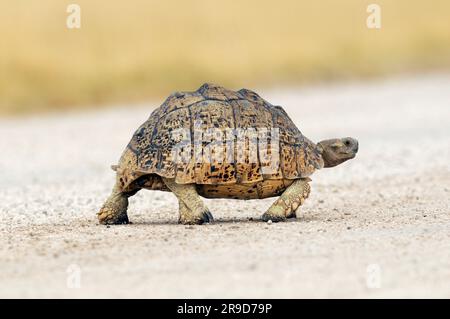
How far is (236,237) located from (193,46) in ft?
71.3

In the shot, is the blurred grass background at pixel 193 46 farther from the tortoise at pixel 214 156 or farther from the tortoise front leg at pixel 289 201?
the tortoise front leg at pixel 289 201

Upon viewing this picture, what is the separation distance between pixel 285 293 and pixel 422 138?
40.8 feet

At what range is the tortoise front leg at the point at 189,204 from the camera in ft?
32.5

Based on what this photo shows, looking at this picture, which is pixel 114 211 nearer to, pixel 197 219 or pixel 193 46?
pixel 197 219

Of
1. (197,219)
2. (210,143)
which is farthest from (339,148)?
(197,219)

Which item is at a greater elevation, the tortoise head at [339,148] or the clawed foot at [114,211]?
the tortoise head at [339,148]

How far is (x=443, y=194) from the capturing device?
→ 1255cm

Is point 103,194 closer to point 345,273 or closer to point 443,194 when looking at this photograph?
point 443,194

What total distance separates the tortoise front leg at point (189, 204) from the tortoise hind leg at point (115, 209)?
541mm

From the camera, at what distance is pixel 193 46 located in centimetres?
3072

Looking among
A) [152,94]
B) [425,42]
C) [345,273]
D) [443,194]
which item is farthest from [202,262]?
[425,42]

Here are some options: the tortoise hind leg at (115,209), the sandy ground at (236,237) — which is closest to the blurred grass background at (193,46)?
the sandy ground at (236,237)

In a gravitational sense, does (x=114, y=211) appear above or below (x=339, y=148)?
below

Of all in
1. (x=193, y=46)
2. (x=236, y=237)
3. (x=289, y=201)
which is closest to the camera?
(x=236, y=237)
